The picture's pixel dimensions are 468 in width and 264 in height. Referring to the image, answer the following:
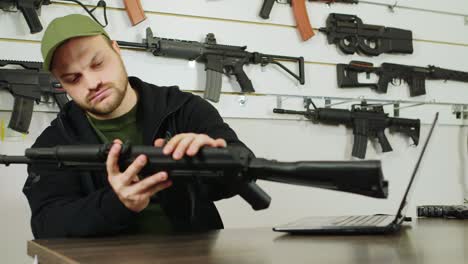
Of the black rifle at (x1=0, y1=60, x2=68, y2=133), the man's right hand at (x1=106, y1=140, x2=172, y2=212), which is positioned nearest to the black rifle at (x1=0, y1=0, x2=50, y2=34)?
the black rifle at (x1=0, y1=60, x2=68, y2=133)

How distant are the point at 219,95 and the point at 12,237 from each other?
1087 millimetres

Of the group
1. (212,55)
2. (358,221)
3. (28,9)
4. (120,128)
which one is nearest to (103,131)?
(120,128)

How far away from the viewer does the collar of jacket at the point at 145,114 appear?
53.2 inches

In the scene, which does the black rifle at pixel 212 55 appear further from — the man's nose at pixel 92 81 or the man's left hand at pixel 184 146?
the man's left hand at pixel 184 146

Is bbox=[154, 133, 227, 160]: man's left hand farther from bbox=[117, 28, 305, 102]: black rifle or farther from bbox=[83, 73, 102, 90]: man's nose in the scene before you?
bbox=[117, 28, 305, 102]: black rifle

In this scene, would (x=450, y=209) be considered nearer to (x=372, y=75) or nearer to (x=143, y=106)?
(x=143, y=106)

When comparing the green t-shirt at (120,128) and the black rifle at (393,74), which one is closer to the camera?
the green t-shirt at (120,128)

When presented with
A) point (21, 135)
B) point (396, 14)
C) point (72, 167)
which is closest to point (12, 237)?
point (21, 135)

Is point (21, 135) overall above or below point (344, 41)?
below

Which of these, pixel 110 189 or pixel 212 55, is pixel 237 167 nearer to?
pixel 110 189

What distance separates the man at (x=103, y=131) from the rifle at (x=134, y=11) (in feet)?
2.80

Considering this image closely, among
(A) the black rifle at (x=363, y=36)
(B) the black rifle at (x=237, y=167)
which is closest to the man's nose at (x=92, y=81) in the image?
(B) the black rifle at (x=237, y=167)

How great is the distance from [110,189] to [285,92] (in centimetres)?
178

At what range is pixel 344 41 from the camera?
2.88m
